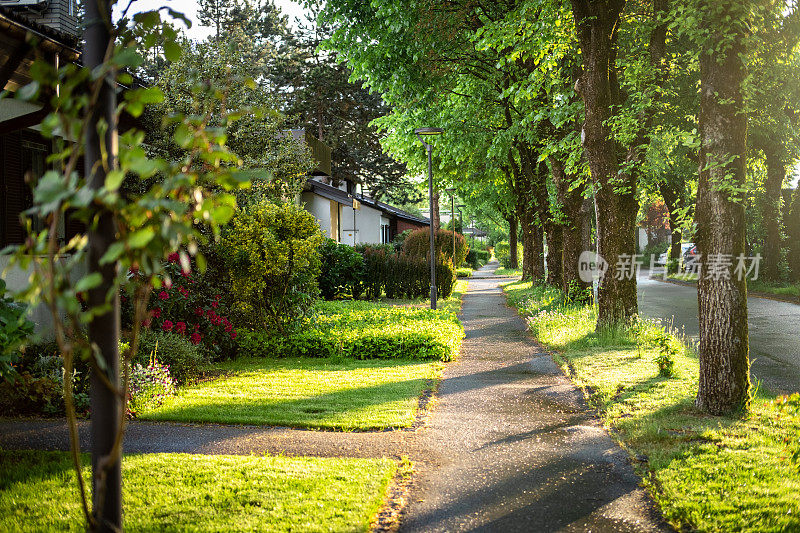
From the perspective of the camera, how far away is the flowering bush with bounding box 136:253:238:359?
9555 millimetres

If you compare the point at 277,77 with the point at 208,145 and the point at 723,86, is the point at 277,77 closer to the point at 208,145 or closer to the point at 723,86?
the point at 723,86

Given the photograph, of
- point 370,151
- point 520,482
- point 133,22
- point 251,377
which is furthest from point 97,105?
point 370,151

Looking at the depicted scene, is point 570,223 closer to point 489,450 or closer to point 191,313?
point 191,313

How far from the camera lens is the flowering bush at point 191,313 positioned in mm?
9555

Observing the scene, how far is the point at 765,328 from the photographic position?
1497 cm

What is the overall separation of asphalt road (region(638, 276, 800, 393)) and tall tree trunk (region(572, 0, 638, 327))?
1952 millimetres

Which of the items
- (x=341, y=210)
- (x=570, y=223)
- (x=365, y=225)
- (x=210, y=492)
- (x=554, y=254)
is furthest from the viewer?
(x=365, y=225)

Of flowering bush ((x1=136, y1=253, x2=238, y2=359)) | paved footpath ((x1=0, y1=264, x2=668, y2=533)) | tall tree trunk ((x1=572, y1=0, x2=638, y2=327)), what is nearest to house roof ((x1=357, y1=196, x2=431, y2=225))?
tall tree trunk ((x1=572, y1=0, x2=638, y2=327))

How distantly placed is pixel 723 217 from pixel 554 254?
1482cm

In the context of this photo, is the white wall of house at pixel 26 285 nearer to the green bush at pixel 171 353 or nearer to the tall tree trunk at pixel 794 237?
the green bush at pixel 171 353

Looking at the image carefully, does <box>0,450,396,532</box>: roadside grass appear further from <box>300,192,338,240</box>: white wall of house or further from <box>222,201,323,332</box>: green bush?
<box>300,192,338,240</box>: white wall of house

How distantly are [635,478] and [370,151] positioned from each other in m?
44.5

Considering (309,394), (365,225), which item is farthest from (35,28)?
(365,225)

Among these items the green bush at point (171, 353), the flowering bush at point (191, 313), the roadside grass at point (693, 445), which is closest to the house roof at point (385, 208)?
the flowering bush at point (191, 313)
